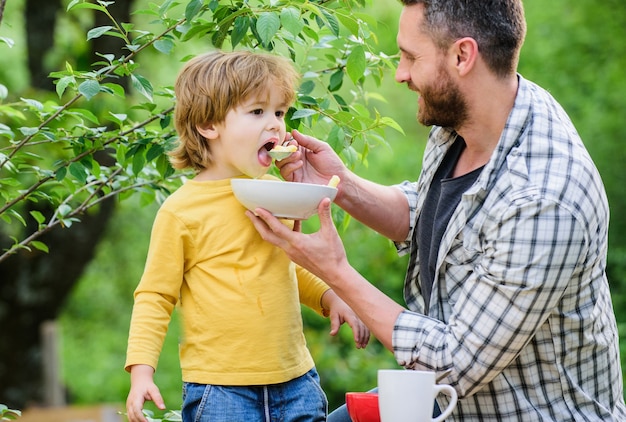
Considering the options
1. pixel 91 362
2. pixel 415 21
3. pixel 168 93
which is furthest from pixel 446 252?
pixel 91 362

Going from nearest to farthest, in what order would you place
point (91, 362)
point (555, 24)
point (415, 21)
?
point (415, 21)
point (555, 24)
point (91, 362)

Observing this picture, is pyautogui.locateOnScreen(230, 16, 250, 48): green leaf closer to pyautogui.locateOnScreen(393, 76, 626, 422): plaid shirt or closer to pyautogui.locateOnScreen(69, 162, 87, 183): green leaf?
pyautogui.locateOnScreen(69, 162, 87, 183): green leaf

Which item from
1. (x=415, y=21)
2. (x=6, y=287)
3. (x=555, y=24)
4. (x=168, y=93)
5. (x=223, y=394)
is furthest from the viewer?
(x=555, y=24)

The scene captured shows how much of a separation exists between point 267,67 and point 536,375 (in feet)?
3.28

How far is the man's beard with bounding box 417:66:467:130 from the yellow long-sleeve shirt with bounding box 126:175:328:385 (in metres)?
0.57

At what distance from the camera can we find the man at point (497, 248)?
2107 mm

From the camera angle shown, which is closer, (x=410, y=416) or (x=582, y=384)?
(x=410, y=416)

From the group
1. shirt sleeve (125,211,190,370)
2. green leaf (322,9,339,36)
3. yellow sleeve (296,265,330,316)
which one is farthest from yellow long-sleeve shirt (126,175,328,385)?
green leaf (322,9,339,36)

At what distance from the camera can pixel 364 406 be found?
2248 millimetres

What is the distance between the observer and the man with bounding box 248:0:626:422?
2.11 metres

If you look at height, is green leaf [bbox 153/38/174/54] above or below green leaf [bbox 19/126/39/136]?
above

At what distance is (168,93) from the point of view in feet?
8.46

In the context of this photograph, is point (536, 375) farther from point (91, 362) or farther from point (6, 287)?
point (91, 362)

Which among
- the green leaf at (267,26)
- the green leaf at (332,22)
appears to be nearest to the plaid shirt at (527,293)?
the green leaf at (332,22)
